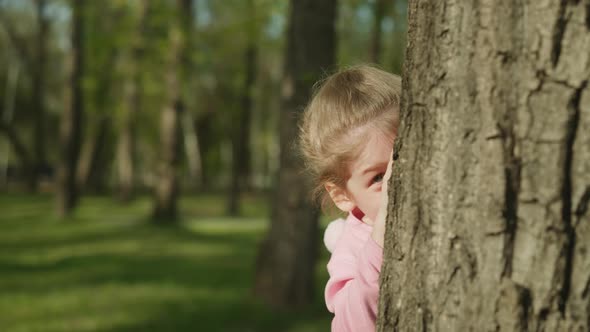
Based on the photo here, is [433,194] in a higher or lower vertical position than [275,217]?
higher

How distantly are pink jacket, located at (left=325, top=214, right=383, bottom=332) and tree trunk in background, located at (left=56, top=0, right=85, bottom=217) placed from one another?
1869cm

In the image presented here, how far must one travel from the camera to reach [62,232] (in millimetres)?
16141

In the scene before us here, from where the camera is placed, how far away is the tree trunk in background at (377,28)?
14.2 metres

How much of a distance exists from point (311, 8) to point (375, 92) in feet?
20.1

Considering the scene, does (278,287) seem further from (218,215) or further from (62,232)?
(218,215)

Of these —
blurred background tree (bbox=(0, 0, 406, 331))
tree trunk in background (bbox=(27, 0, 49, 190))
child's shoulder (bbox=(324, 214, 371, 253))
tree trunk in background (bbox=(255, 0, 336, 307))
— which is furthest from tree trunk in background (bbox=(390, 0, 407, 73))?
tree trunk in background (bbox=(27, 0, 49, 190))

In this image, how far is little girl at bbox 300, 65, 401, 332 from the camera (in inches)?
75.9

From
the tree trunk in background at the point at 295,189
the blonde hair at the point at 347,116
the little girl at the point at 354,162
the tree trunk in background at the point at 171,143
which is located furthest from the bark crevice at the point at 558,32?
the tree trunk in background at the point at 171,143

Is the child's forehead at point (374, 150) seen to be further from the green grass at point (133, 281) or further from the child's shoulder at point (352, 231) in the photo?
the green grass at point (133, 281)

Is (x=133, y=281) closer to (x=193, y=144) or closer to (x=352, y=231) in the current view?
(x=352, y=231)

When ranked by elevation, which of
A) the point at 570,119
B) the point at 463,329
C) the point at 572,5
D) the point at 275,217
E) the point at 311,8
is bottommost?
the point at 275,217

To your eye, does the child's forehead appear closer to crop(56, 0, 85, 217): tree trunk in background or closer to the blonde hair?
the blonde hair

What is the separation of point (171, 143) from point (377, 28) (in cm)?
637

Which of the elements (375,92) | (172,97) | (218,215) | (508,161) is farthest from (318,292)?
(218,215)
